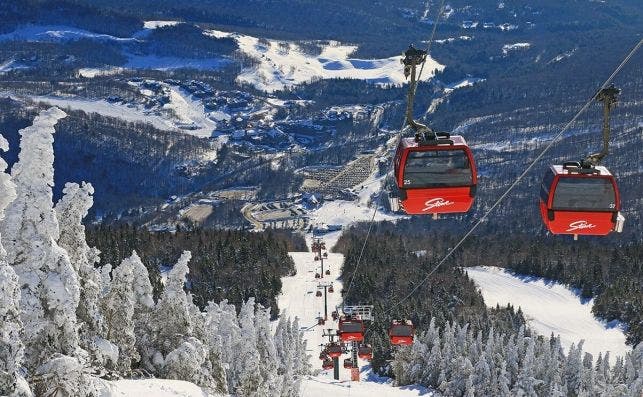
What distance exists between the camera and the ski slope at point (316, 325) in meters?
59.0

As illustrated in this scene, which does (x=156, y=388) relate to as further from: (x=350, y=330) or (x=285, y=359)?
(x=285, y=359)

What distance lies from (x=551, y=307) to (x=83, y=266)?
82.6 metres

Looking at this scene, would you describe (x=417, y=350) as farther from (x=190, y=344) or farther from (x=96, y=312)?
(x=96, y=312)

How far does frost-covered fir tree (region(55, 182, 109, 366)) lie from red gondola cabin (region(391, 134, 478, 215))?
29.4 ft

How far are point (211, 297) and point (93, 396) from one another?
7992 cm

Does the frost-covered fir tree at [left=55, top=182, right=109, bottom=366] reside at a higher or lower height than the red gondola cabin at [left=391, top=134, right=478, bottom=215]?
lower

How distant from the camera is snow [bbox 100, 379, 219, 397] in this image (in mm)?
25075

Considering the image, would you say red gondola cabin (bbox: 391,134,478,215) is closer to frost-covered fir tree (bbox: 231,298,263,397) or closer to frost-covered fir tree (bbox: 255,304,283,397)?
frost-covered fir tree (bbox: 231,298,263,397)

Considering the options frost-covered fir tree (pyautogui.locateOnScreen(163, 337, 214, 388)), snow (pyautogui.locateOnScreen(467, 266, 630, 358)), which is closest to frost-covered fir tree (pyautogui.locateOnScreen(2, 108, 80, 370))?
frost-covered fir tree (pyautogui.locateOnScreen(163, 337, 214, 388))

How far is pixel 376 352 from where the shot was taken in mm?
75062

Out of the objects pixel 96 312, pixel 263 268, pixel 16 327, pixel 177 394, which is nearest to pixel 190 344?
pixel 177 394

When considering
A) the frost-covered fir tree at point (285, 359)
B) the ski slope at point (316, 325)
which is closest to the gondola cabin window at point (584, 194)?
the frost-covered fir tree at point (285, 359)

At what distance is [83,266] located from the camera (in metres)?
24.3

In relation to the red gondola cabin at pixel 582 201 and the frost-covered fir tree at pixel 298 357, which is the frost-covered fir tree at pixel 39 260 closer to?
the red gondola cabin at pixel 582 201
